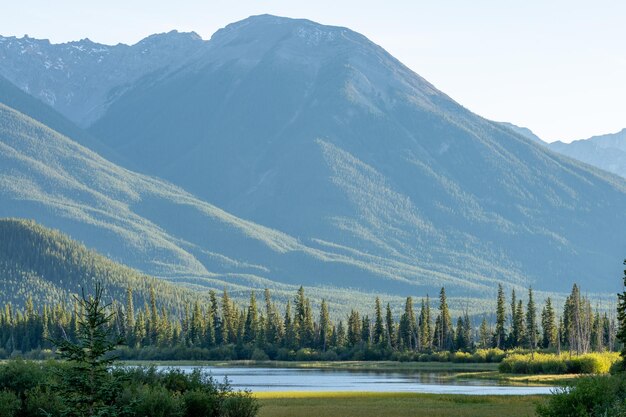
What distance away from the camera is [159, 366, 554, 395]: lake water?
113338 mm

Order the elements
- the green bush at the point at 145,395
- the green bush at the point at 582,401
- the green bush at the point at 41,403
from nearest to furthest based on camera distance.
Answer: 1. the green bush at the point at 582,401
2. the green bush at the point at 145,395
3. the green bush at the point at 41,403

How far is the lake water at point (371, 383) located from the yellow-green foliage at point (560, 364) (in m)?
8.50

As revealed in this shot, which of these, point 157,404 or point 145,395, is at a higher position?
point 145,395

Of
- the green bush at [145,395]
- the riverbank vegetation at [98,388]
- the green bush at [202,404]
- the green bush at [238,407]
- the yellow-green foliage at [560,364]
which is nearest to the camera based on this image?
the riverbank vegetation at [98,388]

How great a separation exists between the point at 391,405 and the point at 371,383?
3908cm

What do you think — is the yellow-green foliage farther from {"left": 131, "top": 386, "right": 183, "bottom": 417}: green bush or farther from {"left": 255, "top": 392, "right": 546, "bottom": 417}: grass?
{"left": 131, "top": 386, "right": 183, "bottom": 417}: green bush

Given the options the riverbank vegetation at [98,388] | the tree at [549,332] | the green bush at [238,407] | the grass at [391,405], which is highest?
the tree at [549,332]

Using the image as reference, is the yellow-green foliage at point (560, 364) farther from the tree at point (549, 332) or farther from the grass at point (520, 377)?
the tree at point (549, 332)

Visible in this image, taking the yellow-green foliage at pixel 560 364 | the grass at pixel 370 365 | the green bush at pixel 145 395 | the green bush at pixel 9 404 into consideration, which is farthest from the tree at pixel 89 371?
the grass at pixel 370 365

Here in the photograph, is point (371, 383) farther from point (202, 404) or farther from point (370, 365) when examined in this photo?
point (202, 404)

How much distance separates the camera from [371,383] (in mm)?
130375

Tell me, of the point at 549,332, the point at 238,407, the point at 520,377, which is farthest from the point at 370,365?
the point at 238,407

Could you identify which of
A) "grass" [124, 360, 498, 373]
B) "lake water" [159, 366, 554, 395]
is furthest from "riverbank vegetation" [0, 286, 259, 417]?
"grass" [124, 360, 498, 373]

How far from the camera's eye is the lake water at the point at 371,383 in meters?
113
